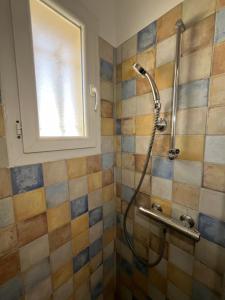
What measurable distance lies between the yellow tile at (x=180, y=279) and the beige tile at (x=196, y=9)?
49.1 inches

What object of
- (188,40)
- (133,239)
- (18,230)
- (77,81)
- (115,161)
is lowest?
(133,239)

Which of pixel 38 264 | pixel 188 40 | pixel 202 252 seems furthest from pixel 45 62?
pixel 202 252

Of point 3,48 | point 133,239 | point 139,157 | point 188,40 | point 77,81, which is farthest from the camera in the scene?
point 133,239

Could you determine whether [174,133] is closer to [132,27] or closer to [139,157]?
[139,157]

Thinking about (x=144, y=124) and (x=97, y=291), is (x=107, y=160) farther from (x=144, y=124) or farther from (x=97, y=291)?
(x=97, y=291)

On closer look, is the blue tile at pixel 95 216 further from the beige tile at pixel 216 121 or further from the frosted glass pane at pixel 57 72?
the beige tile at pixel 216 121

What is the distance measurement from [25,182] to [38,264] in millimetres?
430

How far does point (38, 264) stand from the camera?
2.42 feet

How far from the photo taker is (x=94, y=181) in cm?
97

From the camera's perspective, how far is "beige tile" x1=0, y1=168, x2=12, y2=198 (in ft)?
1.92

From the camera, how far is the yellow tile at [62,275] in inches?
32.2

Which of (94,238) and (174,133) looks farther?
(94,238)

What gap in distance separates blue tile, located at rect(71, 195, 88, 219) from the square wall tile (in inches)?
11.9

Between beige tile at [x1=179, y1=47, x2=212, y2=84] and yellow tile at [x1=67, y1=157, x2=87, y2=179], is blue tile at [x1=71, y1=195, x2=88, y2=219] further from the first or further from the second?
beige tile at [x1=179, y1=47, x2=212, y2=84]
